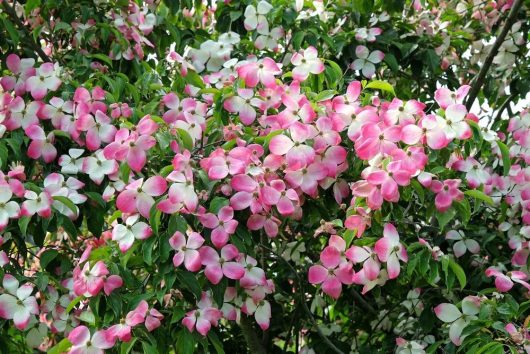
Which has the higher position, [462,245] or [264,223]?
[264,223]

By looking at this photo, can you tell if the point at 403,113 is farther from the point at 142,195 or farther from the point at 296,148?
the point at 142,195

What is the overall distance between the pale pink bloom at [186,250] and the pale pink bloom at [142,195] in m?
0.08

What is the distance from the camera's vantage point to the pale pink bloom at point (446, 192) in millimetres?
1511

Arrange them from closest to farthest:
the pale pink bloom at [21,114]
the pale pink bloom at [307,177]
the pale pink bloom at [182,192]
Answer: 1. the pale pink bloom at [182,192]
2. the pale pink bloom at [307,177]
3. the pale pink bloom at [21,114]

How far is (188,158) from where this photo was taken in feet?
4.91

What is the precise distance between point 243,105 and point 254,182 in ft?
0.76

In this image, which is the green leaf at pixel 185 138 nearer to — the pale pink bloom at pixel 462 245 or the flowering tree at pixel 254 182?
the flowering tree at pixel 254 182

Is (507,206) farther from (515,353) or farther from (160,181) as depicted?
(160,181)

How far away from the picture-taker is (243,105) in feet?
5.57

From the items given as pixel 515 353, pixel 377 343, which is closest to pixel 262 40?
pixel 377 343

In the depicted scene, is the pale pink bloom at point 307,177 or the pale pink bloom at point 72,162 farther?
the pale pink bloom at point 72,162

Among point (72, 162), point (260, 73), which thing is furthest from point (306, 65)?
point (72, 162)

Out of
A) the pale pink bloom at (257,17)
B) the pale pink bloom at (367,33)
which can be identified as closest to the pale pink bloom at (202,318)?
the pale pink bloom at (257,17)

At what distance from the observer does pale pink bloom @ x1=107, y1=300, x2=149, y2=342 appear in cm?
144
